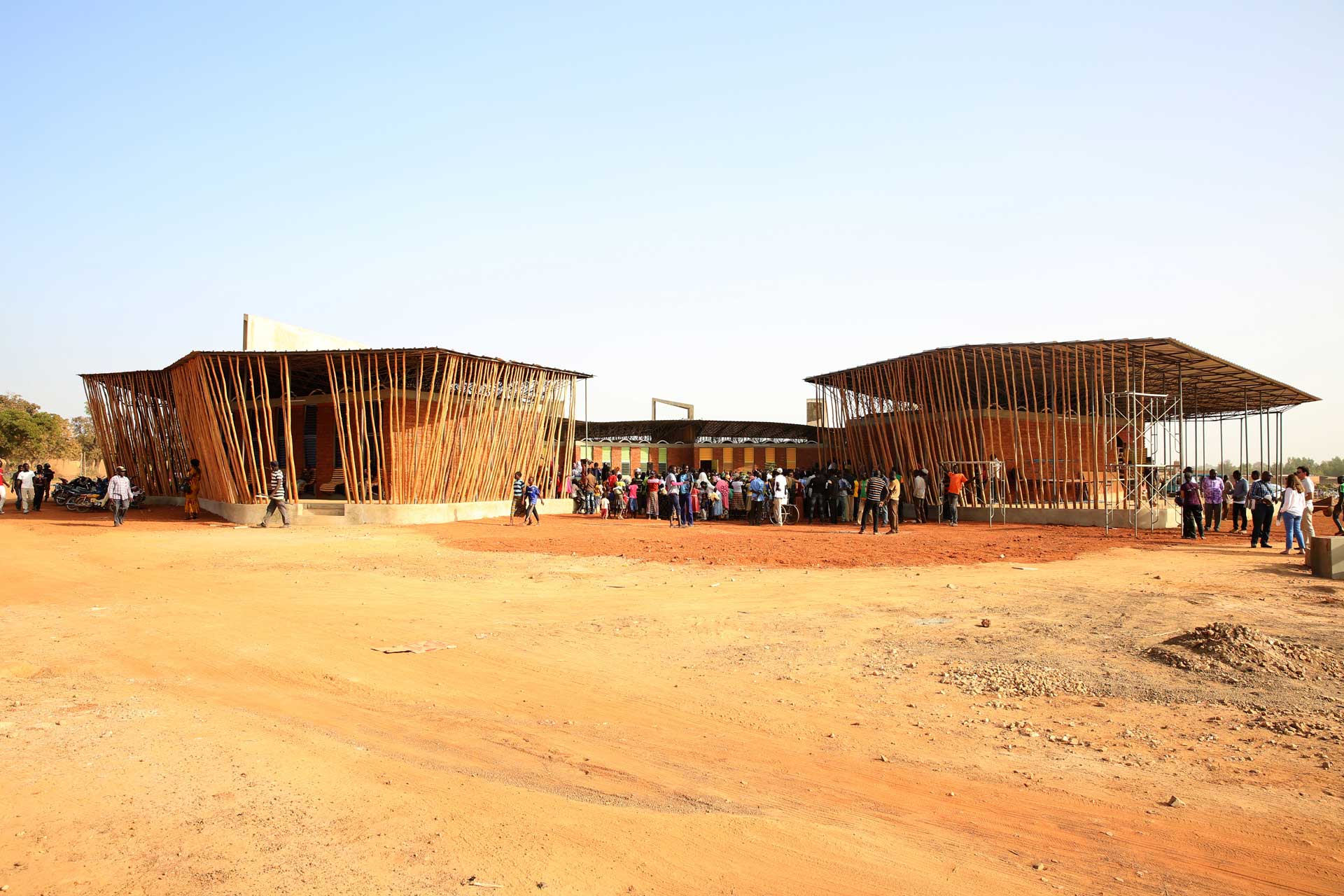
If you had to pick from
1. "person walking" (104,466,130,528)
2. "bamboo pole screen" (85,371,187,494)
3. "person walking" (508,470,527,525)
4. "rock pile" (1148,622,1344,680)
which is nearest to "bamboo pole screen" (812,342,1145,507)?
"person walking" (508,470,527,525)

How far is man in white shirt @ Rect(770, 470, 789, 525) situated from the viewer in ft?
72.8

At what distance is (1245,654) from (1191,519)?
1247 cm

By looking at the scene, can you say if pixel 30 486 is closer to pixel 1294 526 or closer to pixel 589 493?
pixel 589 493

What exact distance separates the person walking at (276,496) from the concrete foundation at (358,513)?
1.66 feet

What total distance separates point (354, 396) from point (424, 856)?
17740mm

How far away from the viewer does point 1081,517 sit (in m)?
21.1

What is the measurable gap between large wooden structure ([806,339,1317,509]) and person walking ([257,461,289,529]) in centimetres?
1519

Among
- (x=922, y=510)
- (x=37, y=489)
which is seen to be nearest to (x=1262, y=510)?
(x=922, y=510)

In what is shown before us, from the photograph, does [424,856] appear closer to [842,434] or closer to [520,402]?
[520,402]

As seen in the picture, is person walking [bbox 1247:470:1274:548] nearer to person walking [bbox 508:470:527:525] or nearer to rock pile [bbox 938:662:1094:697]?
rock pile [bbox 938:662:1094:697]

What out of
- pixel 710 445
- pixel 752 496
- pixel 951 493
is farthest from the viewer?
pixel 710 445

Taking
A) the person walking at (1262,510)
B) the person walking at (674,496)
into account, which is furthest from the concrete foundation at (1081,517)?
the person walking at (674,496)

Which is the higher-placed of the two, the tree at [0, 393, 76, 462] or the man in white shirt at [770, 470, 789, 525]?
the tree at [0, 393, 76, 462]

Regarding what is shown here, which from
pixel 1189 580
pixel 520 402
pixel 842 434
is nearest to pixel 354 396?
pixel 520 402
